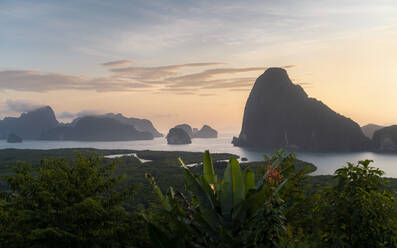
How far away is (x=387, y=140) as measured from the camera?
152375 mm

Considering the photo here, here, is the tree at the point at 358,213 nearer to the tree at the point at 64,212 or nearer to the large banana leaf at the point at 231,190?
the large banana leaf at the point at 231,190

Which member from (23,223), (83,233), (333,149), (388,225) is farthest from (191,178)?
(333,149)

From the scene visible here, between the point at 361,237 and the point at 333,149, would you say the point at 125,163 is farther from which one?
the point at 333,149

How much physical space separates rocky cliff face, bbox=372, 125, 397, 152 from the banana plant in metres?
175

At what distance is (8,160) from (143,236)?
363ft

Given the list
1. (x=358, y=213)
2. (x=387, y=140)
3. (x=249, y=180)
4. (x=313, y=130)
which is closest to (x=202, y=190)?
(x=249, y=180)

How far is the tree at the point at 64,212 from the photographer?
832cm

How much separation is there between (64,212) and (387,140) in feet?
579

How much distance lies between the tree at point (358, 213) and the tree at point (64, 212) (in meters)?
5.81

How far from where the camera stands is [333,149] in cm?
17112

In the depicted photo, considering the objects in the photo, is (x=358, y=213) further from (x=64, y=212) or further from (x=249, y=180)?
(x=64, y=212)

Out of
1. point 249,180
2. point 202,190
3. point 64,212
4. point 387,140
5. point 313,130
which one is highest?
point 313,130

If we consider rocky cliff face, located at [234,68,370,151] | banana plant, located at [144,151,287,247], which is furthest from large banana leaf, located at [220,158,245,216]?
rocky cliff face, located at [234,68,370,151]

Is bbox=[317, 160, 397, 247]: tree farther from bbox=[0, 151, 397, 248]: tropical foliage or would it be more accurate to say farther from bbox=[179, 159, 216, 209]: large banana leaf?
bbox=[179, 159, 216, 209]: large banana leaf
